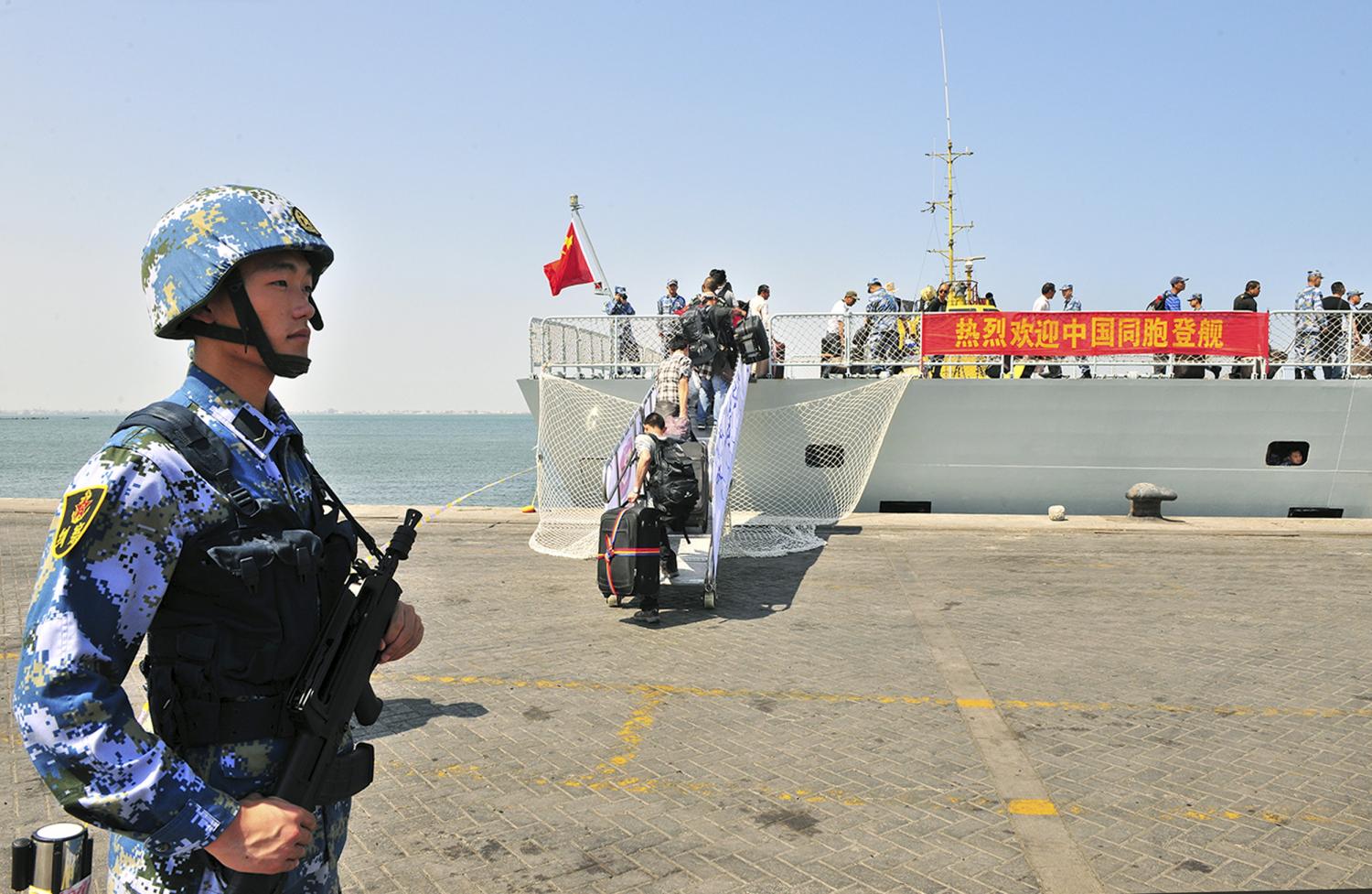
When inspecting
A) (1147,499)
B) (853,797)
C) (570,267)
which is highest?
(570,267)

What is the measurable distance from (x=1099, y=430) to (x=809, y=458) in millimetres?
4666

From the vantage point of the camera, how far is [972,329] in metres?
15.3

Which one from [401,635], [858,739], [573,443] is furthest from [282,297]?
[573,443]

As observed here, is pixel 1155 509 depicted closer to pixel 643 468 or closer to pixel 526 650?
pixel 643 468

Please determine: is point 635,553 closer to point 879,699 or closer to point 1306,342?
point 879,699

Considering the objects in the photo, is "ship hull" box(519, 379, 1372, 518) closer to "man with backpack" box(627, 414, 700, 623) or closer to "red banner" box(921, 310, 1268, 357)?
"red banner" box(921, 310, 1268, 357)

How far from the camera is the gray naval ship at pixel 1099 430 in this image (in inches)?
602

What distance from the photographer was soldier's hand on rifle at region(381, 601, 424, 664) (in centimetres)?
201

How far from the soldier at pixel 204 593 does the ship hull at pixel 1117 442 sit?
13996 millimetres

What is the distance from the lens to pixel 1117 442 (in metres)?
15.6

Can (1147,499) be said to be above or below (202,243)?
below

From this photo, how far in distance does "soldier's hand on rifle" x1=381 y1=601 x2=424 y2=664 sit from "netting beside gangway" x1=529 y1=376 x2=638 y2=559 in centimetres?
1195

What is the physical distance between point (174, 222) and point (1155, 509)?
610 inches

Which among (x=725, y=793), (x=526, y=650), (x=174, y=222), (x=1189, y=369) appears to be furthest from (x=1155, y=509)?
(x=174, y=222)
